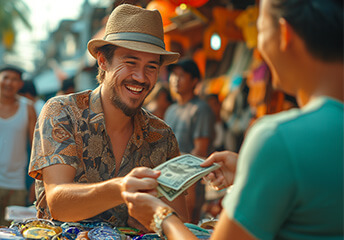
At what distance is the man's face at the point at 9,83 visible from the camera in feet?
18.2

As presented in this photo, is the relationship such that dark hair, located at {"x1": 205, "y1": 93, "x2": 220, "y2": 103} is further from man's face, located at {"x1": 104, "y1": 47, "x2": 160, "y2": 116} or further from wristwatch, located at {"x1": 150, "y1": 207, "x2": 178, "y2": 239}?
wristwatch, located at {"x1": 150, "y1": 207, "x2": 178, "y2": 239}

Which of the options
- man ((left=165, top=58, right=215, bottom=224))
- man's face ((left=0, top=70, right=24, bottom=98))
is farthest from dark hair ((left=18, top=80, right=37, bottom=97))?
man ((left=165, top=58, right=215, bottom=224))

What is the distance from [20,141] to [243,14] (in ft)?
13.0

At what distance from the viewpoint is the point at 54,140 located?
2.38m

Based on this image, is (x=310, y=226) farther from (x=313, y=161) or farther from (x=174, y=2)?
(x=174, y=2)

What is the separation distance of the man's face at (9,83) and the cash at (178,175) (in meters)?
4.08

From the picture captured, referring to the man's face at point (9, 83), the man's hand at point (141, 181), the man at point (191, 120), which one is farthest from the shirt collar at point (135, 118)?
the man's face at point (9, 83)

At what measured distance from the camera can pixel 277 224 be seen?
52.8 inches

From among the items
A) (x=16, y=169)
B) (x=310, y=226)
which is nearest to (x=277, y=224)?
(x=310, y=226)

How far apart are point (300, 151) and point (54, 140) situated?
1536 millimetres

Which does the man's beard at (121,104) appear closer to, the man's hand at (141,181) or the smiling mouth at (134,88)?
the smiling mouth at (134,88)

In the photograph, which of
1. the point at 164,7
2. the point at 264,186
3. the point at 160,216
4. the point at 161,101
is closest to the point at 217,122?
the point at 161,101

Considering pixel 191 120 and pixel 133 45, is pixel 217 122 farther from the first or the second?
pixel 133 45

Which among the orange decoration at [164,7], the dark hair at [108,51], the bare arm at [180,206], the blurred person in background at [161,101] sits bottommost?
the blurred person in background at [161,101]
